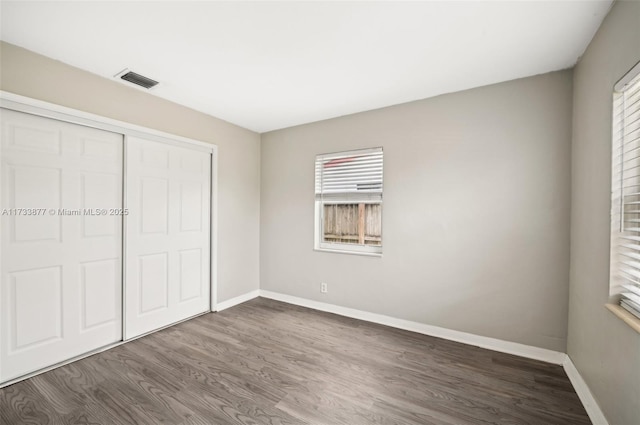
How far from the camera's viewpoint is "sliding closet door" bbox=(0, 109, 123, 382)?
2.06m

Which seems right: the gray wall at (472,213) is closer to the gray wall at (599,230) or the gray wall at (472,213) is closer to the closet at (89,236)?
the gray wall at (599,230)

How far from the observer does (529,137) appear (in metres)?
2.44

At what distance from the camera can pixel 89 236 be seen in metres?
2.48

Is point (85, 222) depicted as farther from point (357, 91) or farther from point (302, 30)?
point (357, 91)

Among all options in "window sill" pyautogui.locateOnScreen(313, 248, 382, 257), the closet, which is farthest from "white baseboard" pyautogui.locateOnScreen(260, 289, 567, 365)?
the closet

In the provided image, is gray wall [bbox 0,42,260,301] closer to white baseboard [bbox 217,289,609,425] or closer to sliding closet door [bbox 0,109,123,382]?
sliding closet door [bbox 0,109,123,382]

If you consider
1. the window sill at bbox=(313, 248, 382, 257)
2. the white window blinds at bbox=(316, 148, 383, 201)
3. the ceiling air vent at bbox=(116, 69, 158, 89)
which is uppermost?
the ceiling air vent at bbox=(116, 69, 158, 89)

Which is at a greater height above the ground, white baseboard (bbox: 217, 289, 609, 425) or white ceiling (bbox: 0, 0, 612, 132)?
white ceiling (bbox: 0, 0, 612, 132)

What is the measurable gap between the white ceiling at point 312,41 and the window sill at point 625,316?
177 centimetres

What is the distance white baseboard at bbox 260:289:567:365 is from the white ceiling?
247 centimetres

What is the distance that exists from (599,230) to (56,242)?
4.09 m

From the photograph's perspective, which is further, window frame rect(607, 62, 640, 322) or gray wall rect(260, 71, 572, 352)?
gray wall rect(260, 71, 572, 352)

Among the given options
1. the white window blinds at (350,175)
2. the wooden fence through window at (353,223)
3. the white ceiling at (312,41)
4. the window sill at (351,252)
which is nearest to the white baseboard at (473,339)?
the window sill at (351,252)

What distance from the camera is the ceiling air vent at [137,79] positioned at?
2429mm
